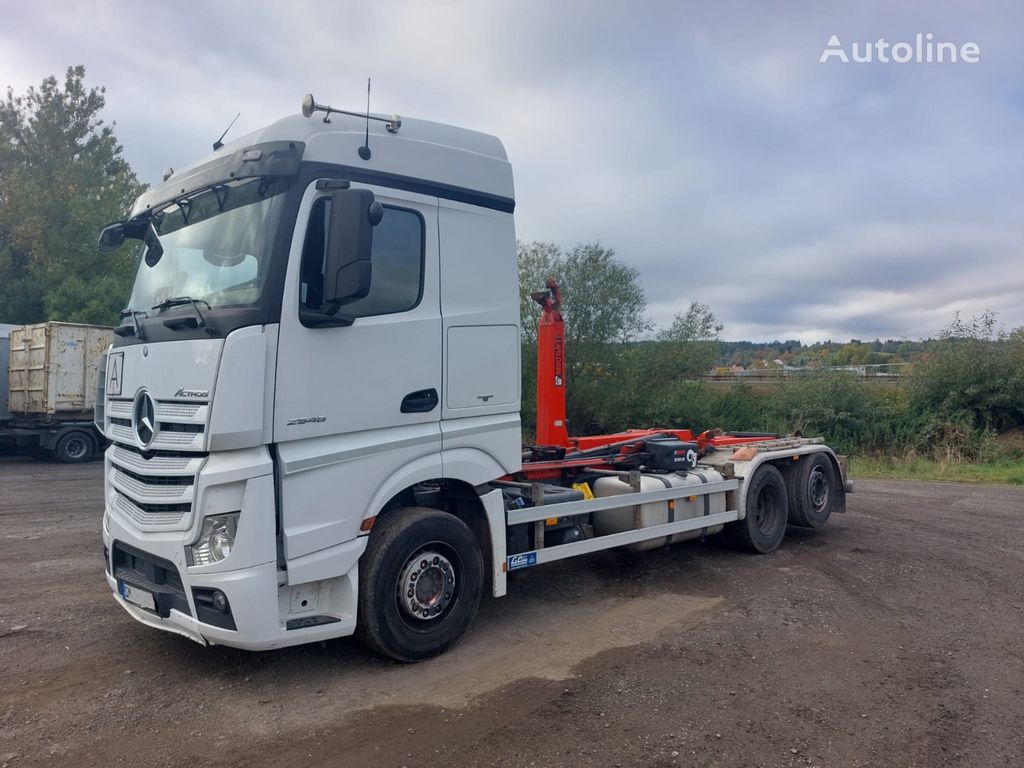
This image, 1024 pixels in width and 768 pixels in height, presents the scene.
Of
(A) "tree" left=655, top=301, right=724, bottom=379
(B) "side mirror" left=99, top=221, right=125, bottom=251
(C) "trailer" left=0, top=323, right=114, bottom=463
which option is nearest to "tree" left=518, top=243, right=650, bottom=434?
(A) "tree" left=655, top=301, right=724, bottom=379

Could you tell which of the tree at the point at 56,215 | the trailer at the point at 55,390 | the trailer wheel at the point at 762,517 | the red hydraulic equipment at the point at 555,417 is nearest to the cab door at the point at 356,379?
the red hydraulic equipment at the point at 555,417

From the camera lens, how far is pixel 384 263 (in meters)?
4.89

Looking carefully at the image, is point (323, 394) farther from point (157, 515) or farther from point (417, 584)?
point (417, 584)

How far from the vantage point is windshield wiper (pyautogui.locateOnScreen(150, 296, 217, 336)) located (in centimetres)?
441

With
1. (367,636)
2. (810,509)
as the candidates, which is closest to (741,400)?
(810,509)

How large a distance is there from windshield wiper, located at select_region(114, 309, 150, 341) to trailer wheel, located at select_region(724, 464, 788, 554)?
598 cm

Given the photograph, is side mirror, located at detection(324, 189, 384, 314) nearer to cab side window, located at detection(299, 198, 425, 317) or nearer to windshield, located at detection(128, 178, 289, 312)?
cab side window, located at detection(299, 198, 425, 317)

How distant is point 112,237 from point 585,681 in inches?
187

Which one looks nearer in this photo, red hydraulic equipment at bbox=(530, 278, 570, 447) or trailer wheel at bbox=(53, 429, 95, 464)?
red hydraulic equipment at bbox=(530, 278, 570, 447)

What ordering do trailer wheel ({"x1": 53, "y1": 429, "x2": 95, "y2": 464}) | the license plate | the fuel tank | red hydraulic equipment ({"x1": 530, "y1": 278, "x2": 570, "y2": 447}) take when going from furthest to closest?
trailer wheel ({"x1": 53, "y1": 429, "x2": 95, "y2": 464}) < red hydraulic equipment ({"x1": 530, "y1": 278, "x2": 570, "y2": 447}) < the fuel tank < the license plate

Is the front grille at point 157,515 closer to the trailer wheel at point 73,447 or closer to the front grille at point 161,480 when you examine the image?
the front grille at point 161,480

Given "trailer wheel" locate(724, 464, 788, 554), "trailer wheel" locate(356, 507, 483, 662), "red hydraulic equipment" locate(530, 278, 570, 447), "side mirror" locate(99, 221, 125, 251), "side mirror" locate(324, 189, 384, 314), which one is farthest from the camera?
"trailer wheel" locate(724, 464, 788, 554)

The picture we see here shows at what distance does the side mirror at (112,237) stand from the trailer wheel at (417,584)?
10.0 feet

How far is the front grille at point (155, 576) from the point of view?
4.49 meters
